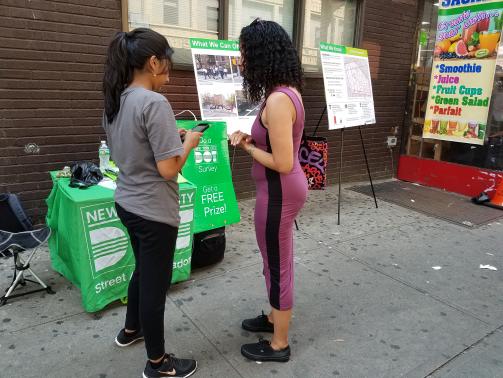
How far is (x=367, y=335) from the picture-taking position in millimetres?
2664

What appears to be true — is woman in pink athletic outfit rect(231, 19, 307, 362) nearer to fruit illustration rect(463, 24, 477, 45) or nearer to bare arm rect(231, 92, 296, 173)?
bare arm rect(231, 92, 296, 173)

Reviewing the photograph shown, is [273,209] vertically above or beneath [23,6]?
beneath

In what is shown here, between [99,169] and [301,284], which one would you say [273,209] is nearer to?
[301,284]

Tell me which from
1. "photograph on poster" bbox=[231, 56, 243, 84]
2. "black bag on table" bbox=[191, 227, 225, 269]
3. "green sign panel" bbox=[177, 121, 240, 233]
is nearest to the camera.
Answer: "black bag on table" bbox=[191, 227, 225, 269]

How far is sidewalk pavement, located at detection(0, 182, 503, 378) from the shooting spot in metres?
2.34

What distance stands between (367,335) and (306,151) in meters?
2.10

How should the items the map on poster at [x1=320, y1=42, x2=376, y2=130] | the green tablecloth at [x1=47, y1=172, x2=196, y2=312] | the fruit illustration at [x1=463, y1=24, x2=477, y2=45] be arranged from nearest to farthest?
1. the green tablecloth at [x1=47, y1=172, x2=196, y2=312]
2. the map on poster at [x1=320, y1=42, x2=376, y2=130]
3. the fruit illustration at [x1=463, y1=24, x2=477, y2=45]

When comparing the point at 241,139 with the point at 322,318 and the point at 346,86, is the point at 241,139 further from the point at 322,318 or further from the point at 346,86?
the point at 346,86

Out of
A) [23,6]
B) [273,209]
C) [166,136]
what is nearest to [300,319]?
[273,209]

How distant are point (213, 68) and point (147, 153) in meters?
2.15

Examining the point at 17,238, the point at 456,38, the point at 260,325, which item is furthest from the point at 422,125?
the point at 17,238

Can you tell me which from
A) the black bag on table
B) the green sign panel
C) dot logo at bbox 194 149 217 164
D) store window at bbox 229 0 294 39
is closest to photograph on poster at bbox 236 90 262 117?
the green sign panel

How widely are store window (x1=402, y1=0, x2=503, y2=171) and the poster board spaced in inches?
8.0

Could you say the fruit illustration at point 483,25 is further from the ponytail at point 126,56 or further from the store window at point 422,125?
the ponytail at point 126,56
